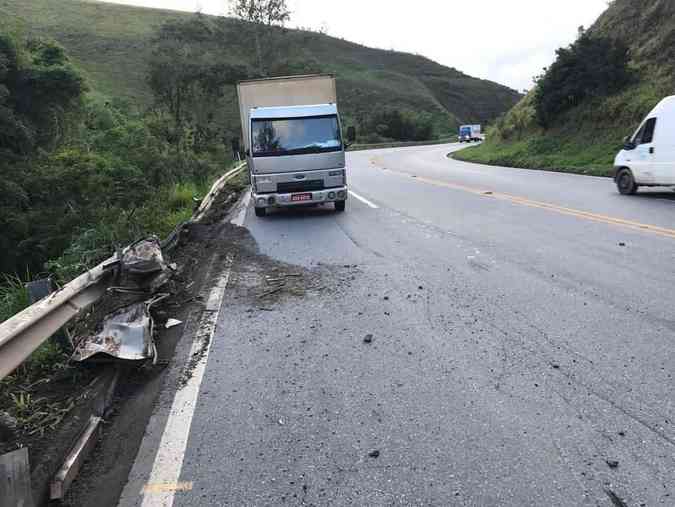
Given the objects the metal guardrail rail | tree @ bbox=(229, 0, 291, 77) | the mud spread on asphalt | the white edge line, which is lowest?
the mud spread on asphalt

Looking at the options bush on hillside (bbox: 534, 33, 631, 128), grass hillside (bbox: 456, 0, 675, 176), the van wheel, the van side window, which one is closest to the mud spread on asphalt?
the van wheel

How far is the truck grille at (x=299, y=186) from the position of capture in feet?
41.4

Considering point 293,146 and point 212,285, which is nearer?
point 212,285

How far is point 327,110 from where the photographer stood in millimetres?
13070

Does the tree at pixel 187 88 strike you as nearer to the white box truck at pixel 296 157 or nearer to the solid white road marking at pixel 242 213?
the solid white road marking at pixel 242 213

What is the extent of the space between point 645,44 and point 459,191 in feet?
55.1

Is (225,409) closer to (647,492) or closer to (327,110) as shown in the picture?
(647,492)

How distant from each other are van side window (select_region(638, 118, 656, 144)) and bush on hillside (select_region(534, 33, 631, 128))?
43.0 feet

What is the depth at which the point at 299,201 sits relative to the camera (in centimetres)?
1265

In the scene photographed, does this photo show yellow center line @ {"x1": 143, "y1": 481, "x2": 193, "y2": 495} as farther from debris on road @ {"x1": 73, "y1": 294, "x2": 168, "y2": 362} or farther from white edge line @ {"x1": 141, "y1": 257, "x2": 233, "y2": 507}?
debris on road @ {"x1": 73, "y1": 294, "x2": 168, "y2": 362}

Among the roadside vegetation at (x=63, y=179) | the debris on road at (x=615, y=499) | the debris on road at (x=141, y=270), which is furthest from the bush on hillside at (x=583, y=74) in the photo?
the debris on road at (x=615, y=499)

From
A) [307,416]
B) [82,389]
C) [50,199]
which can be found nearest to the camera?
[307,416]

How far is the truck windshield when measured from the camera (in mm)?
12594

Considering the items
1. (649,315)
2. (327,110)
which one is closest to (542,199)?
(327,110)
